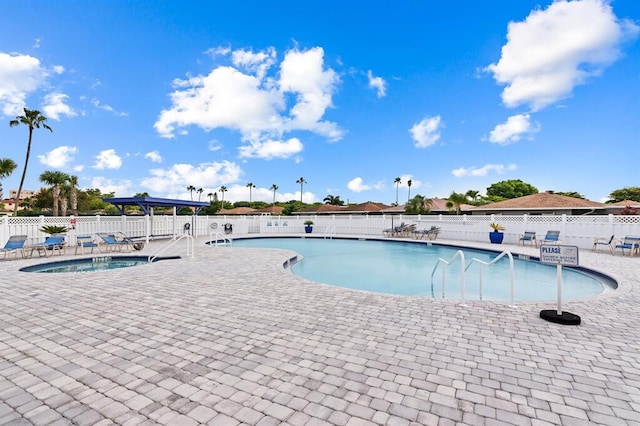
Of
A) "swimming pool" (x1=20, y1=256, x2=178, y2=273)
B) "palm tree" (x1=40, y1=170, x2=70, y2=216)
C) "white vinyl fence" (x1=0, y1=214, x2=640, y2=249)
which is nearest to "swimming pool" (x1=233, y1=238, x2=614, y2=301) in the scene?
"white vinyl fence" (x1=0, y1=214, x2=640, y2=249)

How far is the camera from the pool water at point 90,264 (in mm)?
8521

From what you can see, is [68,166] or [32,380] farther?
[68,166]

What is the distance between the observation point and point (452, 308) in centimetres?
430

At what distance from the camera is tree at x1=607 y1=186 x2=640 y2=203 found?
41.6 meters

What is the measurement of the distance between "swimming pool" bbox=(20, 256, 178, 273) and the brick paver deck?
4268mm

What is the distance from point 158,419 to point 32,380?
4.45 ft

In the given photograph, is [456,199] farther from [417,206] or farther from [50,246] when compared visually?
[50,246]

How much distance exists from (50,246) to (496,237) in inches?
706

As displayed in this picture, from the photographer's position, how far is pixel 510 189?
5681cm

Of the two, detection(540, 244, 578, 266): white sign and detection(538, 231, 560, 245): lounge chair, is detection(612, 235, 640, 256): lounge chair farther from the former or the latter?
detection(540, 244, 578, 266): white sign

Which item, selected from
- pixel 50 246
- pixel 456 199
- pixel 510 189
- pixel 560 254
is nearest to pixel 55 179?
pixel 50 246

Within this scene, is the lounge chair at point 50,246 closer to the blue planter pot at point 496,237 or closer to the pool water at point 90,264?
the pool water at point 90,264

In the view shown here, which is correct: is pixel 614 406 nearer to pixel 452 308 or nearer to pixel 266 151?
pixel 452 308

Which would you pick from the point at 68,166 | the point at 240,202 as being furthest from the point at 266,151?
the point at 240,202
